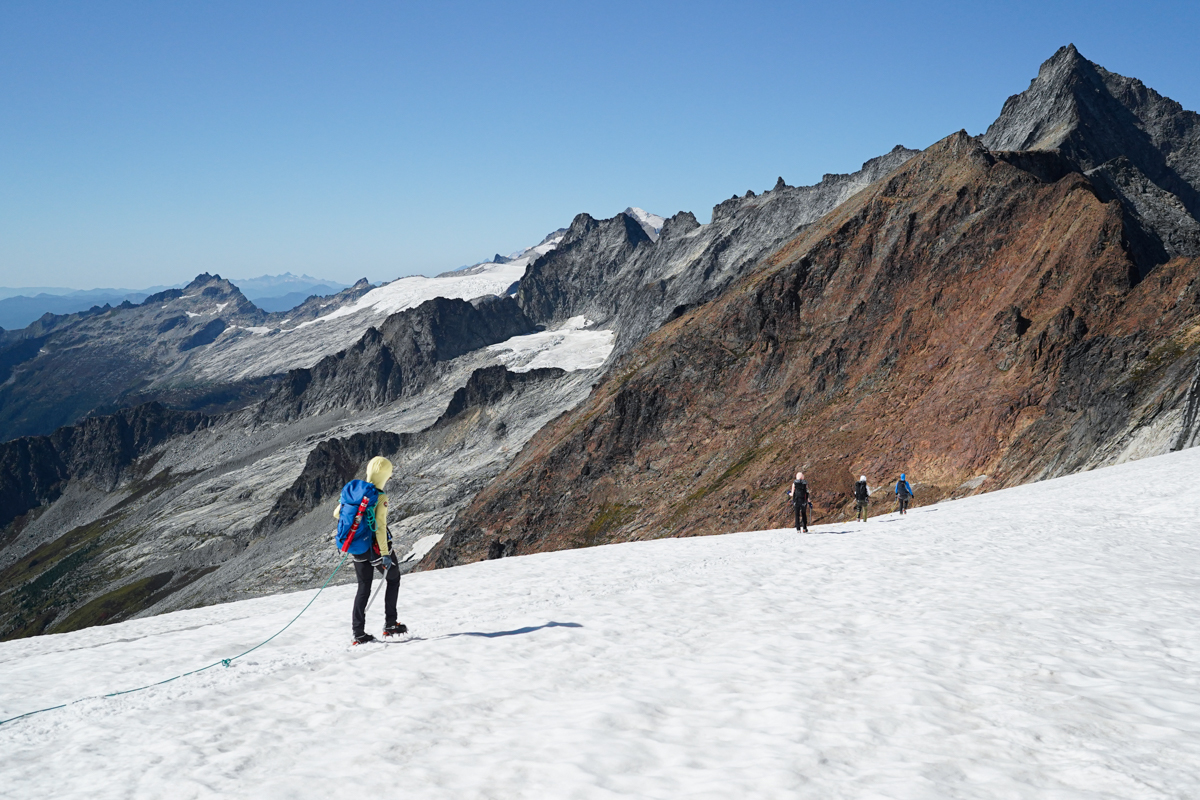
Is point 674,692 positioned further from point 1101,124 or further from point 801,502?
point 1101,124

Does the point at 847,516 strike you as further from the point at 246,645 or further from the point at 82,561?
the point at 82,561

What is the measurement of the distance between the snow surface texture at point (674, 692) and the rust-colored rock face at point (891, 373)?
27.6 metres

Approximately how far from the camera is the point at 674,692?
350 inches

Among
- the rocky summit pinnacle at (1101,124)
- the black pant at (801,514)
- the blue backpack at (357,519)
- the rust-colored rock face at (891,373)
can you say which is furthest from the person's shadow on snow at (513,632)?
the rocky summit pinnacle at (1101,124)

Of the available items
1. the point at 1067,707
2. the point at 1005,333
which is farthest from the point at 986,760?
the point at 1005,333

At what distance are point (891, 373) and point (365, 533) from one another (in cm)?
5343

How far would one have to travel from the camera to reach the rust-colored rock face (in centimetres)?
4119

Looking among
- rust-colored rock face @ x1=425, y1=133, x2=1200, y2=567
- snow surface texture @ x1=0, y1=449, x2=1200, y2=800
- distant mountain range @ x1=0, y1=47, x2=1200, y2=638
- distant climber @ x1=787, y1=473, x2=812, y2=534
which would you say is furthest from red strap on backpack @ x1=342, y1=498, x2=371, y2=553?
rust-colored rock face @ x1=425, y1=133, x2=1200, y2=567

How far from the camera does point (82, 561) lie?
166m

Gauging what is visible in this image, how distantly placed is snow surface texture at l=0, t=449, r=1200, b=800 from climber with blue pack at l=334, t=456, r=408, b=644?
765 millimetres

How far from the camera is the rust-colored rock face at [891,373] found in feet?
135

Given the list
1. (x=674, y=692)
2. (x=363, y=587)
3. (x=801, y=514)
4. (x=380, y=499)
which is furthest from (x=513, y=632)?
(x=801, y=514)

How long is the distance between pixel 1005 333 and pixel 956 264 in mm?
14206

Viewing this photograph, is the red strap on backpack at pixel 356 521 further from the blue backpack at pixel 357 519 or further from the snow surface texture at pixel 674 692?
the snow surface texture at pixel 674 692
